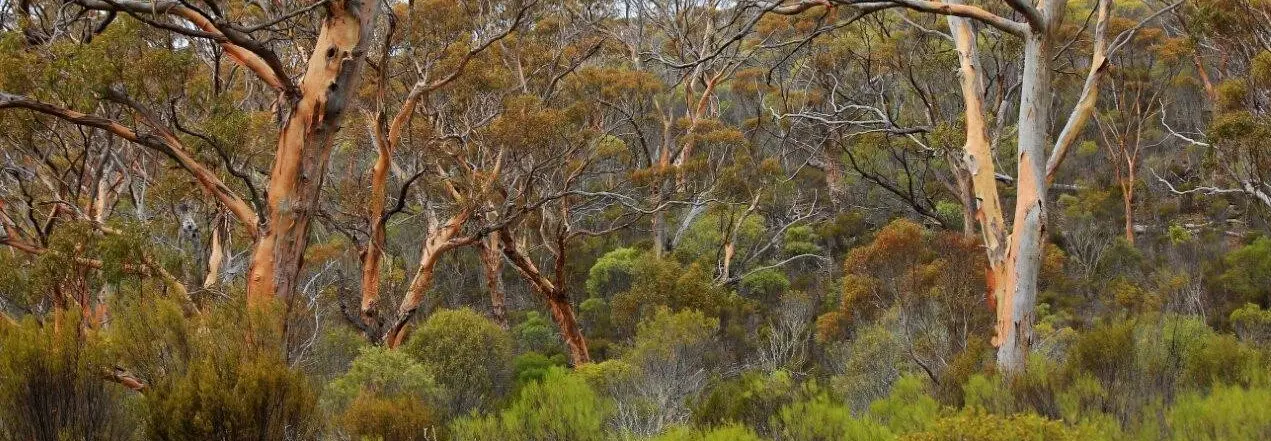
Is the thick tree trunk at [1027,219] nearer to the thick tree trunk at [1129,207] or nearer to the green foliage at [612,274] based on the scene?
the green foliage at [612,274]

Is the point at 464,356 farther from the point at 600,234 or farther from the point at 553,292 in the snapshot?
the point at 600,234

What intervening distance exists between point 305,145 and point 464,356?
5571 mm

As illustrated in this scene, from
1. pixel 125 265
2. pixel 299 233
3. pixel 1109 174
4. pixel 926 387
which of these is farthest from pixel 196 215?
pixel 1109 174

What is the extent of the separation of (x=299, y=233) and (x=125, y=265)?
1.40 meters

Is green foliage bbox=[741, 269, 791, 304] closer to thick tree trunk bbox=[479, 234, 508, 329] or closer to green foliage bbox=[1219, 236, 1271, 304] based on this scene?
thick tree trunk bbox=[479, 234, 508, 329]

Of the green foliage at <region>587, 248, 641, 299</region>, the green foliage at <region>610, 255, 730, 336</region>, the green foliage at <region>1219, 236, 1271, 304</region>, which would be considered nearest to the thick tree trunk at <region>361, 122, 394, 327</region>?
the green foliage at <region>610, 255, 730, 336</region>

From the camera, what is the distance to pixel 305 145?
4.90m

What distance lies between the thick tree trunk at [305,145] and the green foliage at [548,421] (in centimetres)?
145

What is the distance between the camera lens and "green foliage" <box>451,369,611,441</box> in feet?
16.0

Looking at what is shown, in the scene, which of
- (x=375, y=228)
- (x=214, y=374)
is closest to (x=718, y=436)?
(x=214, y=374)

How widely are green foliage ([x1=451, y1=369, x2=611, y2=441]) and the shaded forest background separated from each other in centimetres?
3

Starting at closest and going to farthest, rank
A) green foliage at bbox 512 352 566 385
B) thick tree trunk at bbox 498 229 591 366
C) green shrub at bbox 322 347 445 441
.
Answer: green shrub at bbox 322 347 445 441 < thick tree trunk at bbox 498 229 591 366 < green foliage at bbox 512 352 566 385

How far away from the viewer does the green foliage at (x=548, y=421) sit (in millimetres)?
4863

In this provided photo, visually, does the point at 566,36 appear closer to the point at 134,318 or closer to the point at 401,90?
the point at 401,90
